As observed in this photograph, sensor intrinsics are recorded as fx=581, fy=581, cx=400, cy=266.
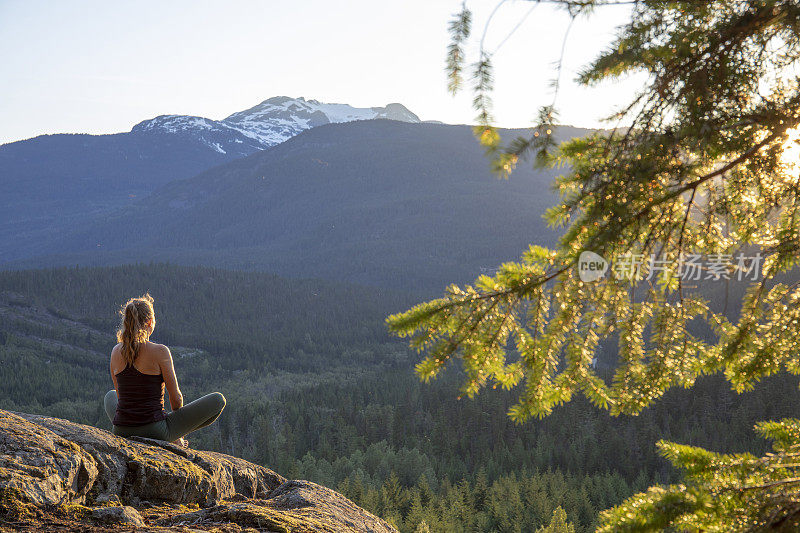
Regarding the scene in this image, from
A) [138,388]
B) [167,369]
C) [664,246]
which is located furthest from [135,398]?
[664,246]

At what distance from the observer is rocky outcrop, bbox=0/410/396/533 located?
8.77 feet

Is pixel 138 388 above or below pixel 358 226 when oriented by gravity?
below

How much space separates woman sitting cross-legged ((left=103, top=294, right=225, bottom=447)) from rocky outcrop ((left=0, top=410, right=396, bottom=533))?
0.20 m

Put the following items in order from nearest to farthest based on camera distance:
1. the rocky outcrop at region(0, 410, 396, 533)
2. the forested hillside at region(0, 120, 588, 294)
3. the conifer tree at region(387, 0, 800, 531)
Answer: the conifer tree at region(387, 0, 800, 531), the rocky outcrop at region(0, 410, 396, 533), the forested hillside at region(0, 120, 588, 294)

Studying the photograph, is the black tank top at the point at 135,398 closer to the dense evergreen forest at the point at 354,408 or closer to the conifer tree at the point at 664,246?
the conifer tree at the point at 664,246

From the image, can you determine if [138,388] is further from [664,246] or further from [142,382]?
[664,246]

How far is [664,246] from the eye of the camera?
9.36 ft

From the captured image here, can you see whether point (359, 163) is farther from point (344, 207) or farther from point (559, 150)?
point (559, 150)

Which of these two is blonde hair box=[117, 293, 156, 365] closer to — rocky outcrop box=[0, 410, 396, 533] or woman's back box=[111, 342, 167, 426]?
woman's back box=[111, 342, 167, 426]

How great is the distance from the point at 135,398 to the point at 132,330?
18.9 inches

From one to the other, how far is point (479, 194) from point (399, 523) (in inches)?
5956

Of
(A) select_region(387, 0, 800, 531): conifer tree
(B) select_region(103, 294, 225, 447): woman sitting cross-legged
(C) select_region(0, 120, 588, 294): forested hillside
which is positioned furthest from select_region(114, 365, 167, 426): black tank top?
(C) select_region(0, 120, 588, 294): forested hillside

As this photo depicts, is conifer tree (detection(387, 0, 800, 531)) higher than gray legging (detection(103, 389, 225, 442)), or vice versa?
conifer tree (detection(387, 0, 800, 531))

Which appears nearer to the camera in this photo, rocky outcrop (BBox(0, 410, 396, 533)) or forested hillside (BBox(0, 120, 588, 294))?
rocky outcrop (BBox(0, 410, 396, 533))
